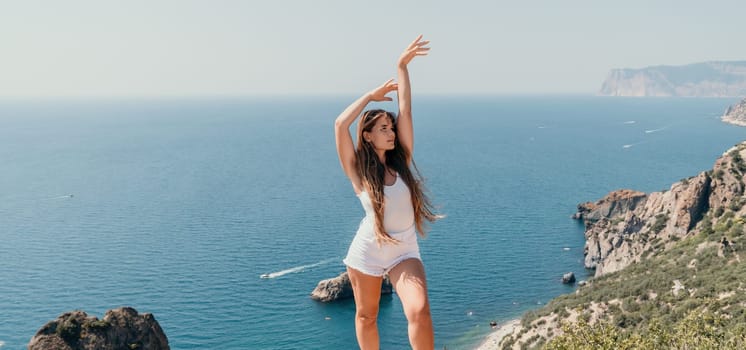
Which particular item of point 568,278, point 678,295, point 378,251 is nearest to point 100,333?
point 678,295

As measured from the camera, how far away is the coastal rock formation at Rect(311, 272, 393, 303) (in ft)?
200

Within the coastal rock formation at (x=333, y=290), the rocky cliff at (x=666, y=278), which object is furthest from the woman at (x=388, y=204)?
the coastal rock formation at (x=333, y=290)

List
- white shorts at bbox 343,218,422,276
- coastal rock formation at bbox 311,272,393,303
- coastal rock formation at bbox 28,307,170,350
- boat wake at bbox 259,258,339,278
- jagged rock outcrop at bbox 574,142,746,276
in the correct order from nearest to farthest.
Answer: white shorts at bbox 343,218,422,276, coastal rock formation at bbox 28,307,170,350, jagged rock outcrop at bbox 574,142,746,276, coastal rock formation at bbox 311,272,393,303, boat wake at bbox 259,258,339,278

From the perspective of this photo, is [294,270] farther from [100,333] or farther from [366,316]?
[366,316]

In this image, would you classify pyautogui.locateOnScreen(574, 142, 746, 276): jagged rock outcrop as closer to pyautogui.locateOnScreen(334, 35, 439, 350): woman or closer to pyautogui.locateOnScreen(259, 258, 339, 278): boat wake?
pyautogui.locateOnScreen(259, 258, 339, 278): boat wake

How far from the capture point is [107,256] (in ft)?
249

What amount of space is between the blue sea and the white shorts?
47.5 m

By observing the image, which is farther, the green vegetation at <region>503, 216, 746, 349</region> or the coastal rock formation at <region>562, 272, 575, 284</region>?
the coastal rock formation at <region>562, 272, 575, 284</region>

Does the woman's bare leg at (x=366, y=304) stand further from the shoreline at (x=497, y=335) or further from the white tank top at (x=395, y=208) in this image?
the shoreline at (x=497, y=335)

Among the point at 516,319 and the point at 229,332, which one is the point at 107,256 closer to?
the point at 229,332

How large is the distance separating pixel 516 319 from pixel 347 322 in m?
15.4

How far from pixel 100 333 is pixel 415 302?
3896 centimetres

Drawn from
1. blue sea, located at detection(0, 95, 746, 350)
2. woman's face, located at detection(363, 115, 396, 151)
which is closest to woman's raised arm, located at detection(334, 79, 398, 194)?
woman's face, located at detection(363, 115, 396, 151)

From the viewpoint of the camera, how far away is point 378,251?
19.8 feet
